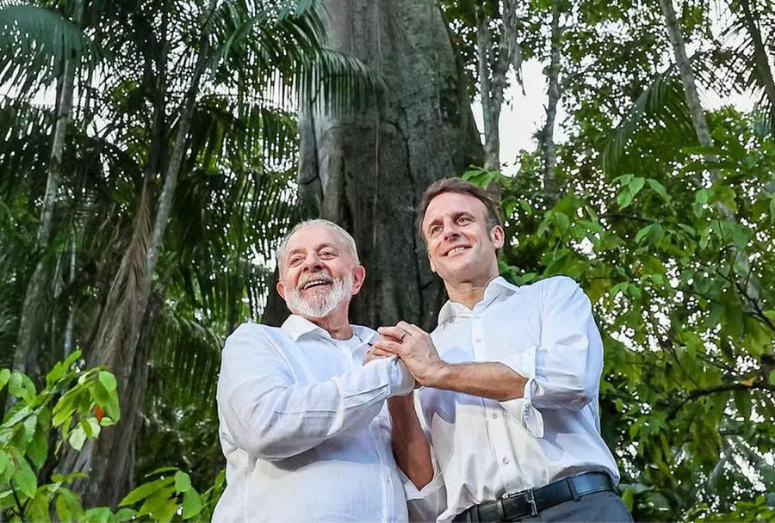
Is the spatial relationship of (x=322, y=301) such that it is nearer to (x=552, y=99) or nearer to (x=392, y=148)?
(x=392, y=148)

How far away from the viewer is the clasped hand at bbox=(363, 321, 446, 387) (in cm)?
236

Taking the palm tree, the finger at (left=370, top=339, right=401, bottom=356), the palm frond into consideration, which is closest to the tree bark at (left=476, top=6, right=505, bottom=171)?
the palm tree

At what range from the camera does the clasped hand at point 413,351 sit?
7.75 feet

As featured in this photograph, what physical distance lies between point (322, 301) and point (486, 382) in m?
0.54

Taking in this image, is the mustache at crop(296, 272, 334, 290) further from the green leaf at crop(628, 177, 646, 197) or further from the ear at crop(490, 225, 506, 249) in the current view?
the green leaf at crop(628, 177, 646, 197)

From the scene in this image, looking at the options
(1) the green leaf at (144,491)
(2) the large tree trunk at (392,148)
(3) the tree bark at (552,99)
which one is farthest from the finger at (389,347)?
(3) the tree bark at (552,99)

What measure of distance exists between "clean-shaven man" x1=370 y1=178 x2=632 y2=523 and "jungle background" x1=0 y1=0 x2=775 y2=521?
140 cm

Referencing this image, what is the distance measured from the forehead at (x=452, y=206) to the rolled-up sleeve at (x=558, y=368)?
1.31 ft

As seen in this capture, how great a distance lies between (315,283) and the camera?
271cm

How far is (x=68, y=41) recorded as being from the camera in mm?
6738

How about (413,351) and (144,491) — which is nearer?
(413,351)

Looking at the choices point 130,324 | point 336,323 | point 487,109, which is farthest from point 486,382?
point 487,109

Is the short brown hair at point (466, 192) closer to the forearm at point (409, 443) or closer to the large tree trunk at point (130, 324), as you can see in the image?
the forearm at point (409, 443)

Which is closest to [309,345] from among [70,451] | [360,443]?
[360,443]
